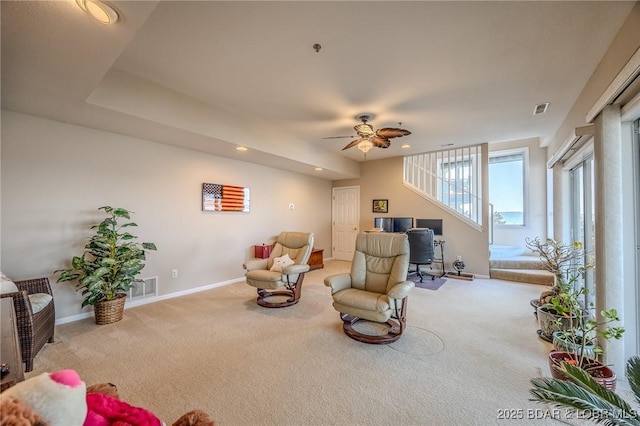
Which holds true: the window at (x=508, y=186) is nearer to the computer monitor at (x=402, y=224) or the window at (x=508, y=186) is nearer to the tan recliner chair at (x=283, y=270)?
the computer monitor at (x=402, y=224)

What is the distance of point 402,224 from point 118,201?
5.50 m

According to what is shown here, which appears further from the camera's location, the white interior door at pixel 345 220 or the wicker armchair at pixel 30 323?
the white interior door at pixel 345 220

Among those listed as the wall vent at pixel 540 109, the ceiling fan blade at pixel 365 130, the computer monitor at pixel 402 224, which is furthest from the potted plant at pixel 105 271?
the wall vent at pixel 540 109

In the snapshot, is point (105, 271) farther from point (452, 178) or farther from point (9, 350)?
point (452, 178)

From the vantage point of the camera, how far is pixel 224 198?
4.84 metres

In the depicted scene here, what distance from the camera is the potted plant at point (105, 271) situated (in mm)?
2984

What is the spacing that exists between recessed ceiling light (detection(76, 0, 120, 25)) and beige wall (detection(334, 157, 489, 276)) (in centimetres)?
602

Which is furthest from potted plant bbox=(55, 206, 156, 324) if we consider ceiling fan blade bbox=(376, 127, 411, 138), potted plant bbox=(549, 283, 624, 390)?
potted plant bbox=(549, 283, 624, 390)

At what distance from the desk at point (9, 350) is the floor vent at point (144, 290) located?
1.98 meters

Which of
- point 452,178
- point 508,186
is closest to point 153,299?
point 452,178

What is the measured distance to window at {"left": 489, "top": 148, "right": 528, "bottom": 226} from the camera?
6.23 m

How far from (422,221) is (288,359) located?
15.5 ft

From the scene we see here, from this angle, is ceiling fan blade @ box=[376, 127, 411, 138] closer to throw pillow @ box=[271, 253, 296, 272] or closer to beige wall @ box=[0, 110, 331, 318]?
throw pillow @ box=[271, 253, 296, 272]

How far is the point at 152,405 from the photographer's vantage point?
5.91ft
